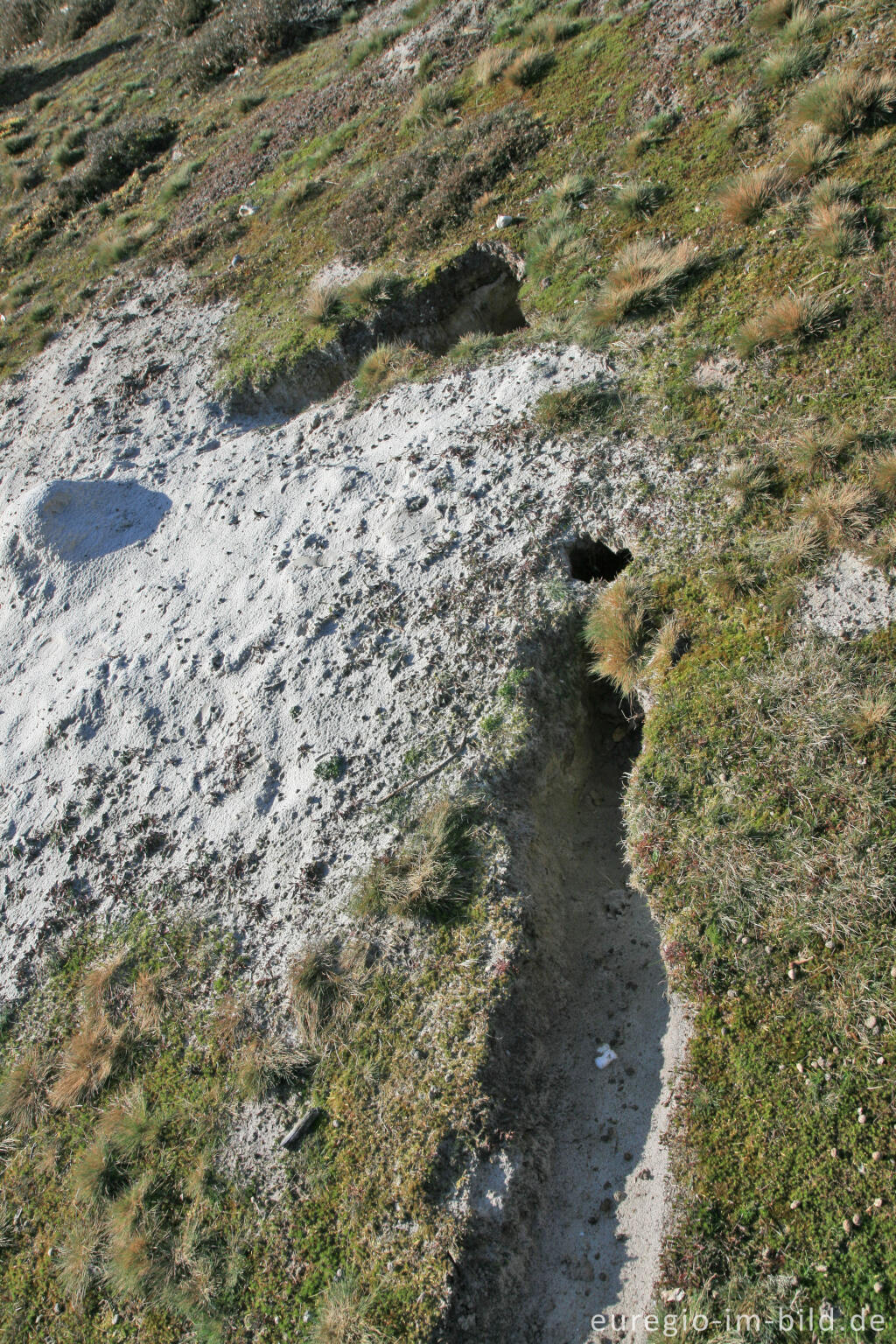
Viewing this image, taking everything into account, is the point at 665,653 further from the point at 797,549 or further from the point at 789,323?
the point at 789,323

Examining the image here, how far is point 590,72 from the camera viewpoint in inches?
468

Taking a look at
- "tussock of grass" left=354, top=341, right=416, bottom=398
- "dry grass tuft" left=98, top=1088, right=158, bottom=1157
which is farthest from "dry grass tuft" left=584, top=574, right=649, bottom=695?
"dry grass tuft" left=98, top=1088, right=158, bottom=1157

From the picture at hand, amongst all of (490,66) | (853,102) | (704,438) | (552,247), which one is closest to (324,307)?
(552,247)

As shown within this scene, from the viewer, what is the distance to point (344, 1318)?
4.89 m

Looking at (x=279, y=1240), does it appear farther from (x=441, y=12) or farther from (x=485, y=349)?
(x=441, y=12)

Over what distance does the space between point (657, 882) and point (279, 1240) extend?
12.4ft

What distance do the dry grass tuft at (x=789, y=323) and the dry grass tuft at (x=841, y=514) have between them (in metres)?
2.05

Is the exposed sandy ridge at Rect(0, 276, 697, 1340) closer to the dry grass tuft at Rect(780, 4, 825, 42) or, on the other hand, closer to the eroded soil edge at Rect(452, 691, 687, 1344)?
the eroded soil edge at Rect(452, 691, 687, 1344)

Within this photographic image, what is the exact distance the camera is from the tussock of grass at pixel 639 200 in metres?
9.65

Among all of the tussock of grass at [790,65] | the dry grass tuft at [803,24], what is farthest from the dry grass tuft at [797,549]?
the dry grass tuft at [803,24]

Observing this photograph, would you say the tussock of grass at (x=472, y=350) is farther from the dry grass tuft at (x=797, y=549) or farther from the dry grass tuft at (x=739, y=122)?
the dry grass tuft at (x=797, y=549)

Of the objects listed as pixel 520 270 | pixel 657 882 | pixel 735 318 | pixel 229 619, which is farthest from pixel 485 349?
pixel 657 882

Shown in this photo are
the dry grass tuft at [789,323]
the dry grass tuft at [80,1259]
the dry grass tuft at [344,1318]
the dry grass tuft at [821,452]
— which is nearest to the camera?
the dry grass tuft at [344,1318]

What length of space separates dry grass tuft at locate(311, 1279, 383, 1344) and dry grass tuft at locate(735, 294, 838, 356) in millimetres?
8786
